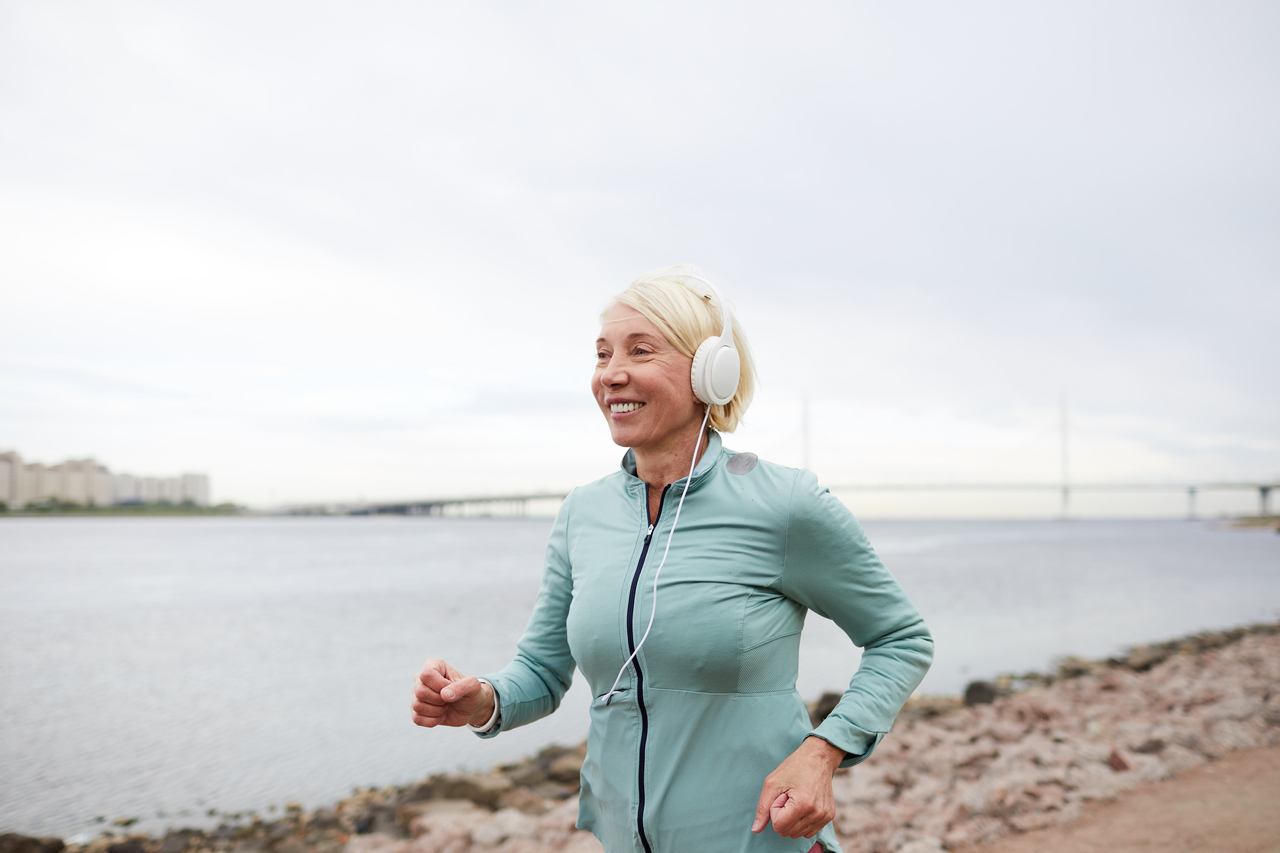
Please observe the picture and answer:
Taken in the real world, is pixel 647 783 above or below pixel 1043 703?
above

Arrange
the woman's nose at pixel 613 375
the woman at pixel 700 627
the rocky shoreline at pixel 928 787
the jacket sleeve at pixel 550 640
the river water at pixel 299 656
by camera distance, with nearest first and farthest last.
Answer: the woman at pixel 700 627 → the woman's nose at pixel 613 375 → the jacket sleeve at pixel 550 640 → the rocky shoreline at pixel 928 787 → the river water at pixel 299 656

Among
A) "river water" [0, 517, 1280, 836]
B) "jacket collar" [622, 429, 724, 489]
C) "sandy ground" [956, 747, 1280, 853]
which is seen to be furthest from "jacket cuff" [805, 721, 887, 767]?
"river water" [0, 517, 1280, 836]

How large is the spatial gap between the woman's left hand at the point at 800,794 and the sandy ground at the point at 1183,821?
4.34m

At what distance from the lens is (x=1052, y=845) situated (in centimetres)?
484

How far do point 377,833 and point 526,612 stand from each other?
55.5 feet

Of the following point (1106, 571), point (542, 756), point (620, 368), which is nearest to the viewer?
point (620, 368)

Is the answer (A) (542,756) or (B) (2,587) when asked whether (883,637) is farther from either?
(B) (2,587)

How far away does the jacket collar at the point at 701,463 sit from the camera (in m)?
1.64

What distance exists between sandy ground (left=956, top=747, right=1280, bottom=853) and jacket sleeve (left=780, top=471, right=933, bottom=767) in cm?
425

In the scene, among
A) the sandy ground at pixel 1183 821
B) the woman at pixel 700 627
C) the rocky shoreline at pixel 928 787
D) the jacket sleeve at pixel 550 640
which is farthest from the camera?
the rocky shoreline at pixel 928 787

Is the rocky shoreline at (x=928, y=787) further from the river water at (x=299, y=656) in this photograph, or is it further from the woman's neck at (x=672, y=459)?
the woman's neck at (x=672, y=459)

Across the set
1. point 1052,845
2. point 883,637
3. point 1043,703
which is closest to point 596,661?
point 883,637

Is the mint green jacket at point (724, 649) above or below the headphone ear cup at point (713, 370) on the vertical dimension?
below

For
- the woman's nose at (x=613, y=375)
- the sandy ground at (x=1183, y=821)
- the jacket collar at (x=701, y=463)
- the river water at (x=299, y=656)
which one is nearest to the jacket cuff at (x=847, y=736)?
the jacket collar at (x=701, y=463)
